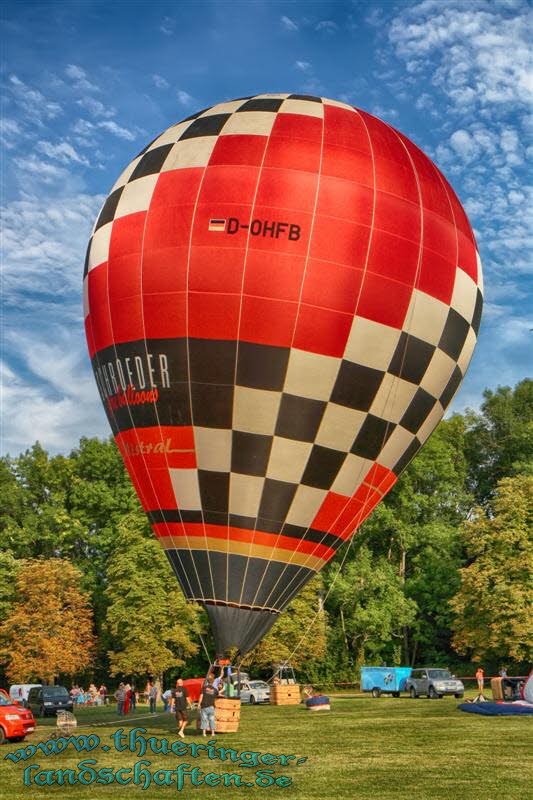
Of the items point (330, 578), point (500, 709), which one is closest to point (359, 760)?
point (500, 709)

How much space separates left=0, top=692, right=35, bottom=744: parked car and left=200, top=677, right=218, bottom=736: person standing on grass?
14.9 ft

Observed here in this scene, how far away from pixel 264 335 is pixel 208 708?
832 centimetres

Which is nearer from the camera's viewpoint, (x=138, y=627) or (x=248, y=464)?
(x=248, y=464)

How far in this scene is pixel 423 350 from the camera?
788 inches

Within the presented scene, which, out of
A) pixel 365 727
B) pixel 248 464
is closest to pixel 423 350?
pixel 248 464

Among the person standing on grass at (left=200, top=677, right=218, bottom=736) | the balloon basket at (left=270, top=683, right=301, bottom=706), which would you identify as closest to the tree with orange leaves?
the balloon basket at (left=270, top=683, right=301, bottom=706)

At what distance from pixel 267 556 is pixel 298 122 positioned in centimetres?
968

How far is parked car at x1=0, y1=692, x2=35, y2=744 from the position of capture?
20.6m

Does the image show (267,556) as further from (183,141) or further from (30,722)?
(183,141)

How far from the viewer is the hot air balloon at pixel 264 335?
60.5 feet

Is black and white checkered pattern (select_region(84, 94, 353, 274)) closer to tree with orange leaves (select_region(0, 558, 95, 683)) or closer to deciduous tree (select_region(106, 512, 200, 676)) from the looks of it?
deciduous tree (select_region(106, 512, 200, 676))

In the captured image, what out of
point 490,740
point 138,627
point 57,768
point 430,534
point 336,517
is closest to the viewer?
point 57,768

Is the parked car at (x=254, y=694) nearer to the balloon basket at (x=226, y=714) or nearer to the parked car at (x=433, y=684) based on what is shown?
the parked car at (x=433, y=684)

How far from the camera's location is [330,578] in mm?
53938
